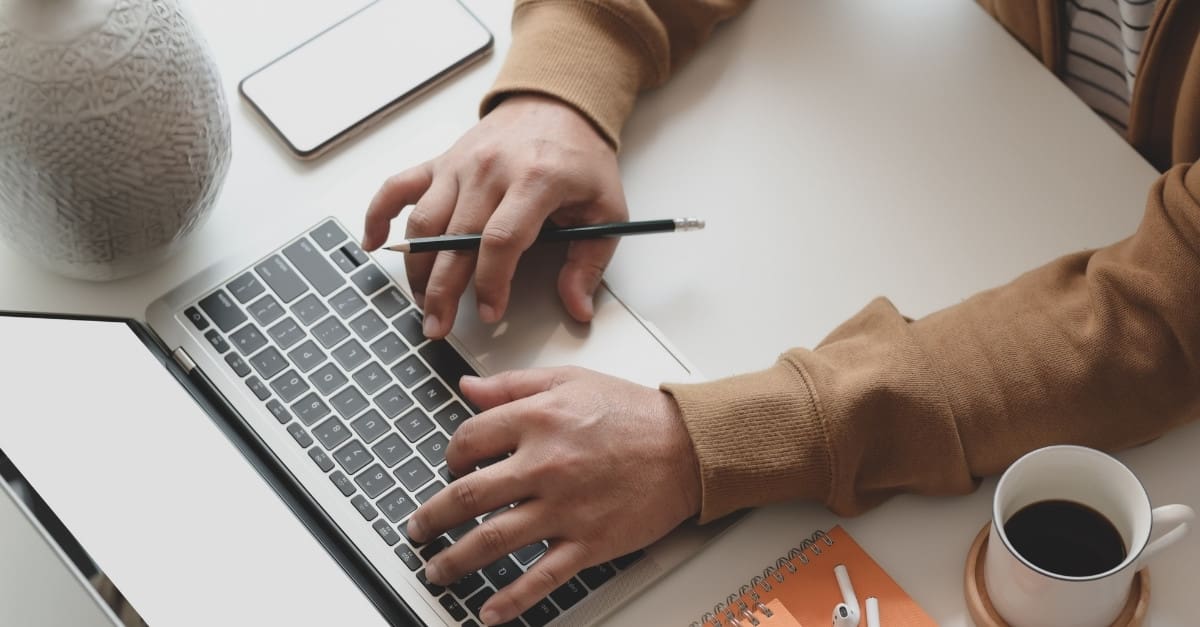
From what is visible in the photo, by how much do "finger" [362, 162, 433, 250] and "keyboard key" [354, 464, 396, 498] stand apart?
6.3 inches

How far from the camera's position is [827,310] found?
0.85m

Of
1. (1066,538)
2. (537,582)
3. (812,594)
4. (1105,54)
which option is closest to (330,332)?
(537,582)

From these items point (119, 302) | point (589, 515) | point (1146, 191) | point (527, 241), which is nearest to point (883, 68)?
point (1146, 191)

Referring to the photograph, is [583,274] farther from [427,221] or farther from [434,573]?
[434,573]

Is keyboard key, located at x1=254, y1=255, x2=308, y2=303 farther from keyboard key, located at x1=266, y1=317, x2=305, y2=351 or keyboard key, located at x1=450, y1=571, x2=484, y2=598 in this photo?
keyboard key, located at x1=450, y1=571, x2=484, y2=598

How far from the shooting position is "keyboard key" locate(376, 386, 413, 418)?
31.0 inches

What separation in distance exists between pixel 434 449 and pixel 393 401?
0.14 ft

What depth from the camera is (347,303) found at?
0.83m

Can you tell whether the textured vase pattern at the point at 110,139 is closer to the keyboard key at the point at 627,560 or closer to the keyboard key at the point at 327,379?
the keyboard key at the point at 327,379

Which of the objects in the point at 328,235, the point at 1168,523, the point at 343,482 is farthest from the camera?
the point at 328,235

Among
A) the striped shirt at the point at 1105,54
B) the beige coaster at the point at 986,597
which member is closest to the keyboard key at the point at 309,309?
the beige coaster at the point at 986,597

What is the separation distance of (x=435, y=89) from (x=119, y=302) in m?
0.27

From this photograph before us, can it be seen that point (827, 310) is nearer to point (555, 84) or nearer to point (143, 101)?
point (555, 84)

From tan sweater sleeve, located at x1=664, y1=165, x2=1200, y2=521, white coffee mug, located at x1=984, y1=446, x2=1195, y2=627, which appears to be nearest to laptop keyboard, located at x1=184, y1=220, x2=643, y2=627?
tan sweater sleeve, located at x1=664, y1=165, x2=1200, y2=521
